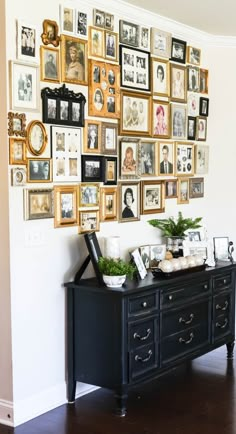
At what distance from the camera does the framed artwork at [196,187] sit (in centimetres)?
514

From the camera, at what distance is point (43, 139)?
3.74m

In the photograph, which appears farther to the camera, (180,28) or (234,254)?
(234,254)

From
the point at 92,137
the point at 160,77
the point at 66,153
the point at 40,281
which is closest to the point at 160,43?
the point at 160,77

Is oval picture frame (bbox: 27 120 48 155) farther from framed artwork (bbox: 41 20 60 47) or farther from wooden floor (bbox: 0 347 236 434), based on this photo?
wooden floor (bbox: 0 347 236 434)

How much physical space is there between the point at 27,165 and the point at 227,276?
200 centimetres

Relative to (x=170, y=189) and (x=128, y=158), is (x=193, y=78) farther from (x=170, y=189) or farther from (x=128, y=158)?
(x=128, y=158)

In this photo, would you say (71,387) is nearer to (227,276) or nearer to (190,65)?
(227,276)

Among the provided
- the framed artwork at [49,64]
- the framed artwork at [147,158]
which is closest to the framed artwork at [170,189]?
the framed artwork at [147,158]

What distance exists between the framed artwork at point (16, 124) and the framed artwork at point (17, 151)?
0.04 meters

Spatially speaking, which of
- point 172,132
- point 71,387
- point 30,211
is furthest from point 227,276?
point 30,211

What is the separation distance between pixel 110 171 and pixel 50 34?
1.02 m

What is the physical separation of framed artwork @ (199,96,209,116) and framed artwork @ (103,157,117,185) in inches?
48.9

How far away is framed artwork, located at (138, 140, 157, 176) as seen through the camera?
178 inches

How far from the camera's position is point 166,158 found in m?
4.81
